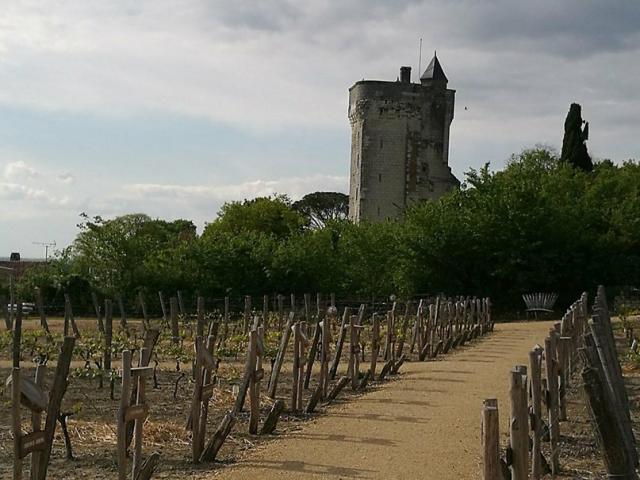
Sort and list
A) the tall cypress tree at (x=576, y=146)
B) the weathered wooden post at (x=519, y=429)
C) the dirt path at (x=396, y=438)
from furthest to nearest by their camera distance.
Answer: the tall cypress tree at (x=576, y=146), the dirt path at (x=396, y=438), the weathered wooden post at (x=519, y=429)

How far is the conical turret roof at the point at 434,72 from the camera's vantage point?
6538 centimetres

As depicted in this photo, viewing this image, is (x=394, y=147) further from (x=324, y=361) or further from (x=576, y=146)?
(x=324, y=361)

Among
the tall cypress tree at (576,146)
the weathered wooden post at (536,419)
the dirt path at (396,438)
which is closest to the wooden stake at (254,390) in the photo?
the dirt path at (396,438)

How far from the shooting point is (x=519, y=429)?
24.0 ft

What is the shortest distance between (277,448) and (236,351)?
484 inches

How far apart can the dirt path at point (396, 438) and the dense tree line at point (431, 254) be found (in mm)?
22577

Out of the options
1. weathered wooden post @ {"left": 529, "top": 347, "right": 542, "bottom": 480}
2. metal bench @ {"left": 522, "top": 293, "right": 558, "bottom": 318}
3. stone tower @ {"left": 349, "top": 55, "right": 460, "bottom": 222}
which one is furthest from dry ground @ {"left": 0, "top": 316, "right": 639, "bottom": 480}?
stone tower @ {"left": 349, "top": 55, "right": 460, "bottom": 222}

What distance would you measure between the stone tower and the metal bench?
953 inches

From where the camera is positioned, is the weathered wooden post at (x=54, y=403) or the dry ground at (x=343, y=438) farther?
the dry ground at (x=343, y=438)

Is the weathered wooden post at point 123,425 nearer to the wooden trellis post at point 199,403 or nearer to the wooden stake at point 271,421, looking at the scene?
the wooden trellis post at point 199,403

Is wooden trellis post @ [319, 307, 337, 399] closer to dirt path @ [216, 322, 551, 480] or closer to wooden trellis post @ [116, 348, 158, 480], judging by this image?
dirt path @ [216, 322, 551, 480]

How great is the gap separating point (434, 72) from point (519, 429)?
59977mm

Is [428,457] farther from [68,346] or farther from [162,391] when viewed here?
[162,391]

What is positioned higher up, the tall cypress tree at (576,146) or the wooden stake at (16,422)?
the tall cypress tree at (576,146)
